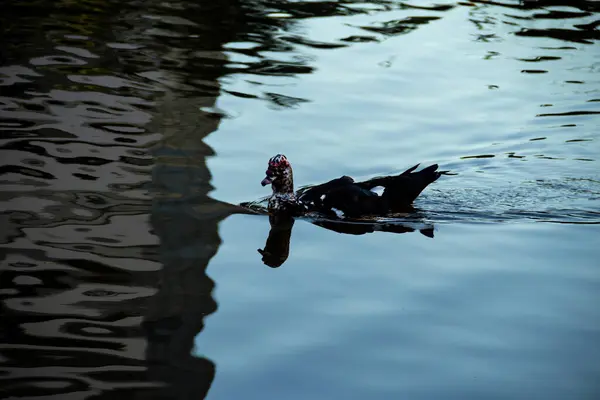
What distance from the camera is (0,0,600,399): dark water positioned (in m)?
5.55

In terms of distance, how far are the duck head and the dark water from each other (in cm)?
36

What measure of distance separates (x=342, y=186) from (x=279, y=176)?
0.68 metres

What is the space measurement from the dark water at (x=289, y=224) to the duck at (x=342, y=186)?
8.2 inches

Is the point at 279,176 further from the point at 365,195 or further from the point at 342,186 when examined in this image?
the point at 365,195

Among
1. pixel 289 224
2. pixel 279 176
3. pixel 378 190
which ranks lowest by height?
pixel 289 224

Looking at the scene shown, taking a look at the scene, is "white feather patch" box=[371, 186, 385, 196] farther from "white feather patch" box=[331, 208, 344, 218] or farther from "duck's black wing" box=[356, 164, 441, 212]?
"white feather patch" box=[331, 208, 344, 218]

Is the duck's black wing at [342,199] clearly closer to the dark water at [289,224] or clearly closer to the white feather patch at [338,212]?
the white feather patch at [338,212]

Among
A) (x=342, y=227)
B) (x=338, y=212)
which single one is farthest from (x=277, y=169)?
(x=342, y=227)

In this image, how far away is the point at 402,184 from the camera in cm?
883

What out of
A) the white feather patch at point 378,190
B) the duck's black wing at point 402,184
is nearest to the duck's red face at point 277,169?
the duck's black wing at point 402,184

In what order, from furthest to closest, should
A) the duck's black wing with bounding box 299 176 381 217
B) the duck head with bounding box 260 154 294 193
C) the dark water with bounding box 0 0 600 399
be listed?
the duck head with bounding box 260 154 294 193 → the duck's black wing with bounding box 299 176 381 217 → the dark water with bounding box 0 0 600 399

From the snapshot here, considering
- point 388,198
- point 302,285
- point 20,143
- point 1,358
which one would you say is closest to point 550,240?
point 388,198

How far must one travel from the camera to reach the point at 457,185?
32.3 ft

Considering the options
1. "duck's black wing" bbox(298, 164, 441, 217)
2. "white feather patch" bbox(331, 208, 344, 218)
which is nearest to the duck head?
"duck's black wing" bbox(298, 164, 441, 217)
